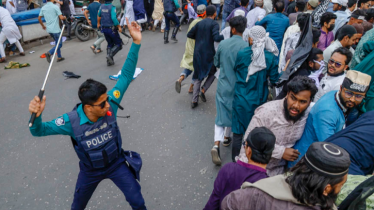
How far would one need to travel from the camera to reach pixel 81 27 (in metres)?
9.62

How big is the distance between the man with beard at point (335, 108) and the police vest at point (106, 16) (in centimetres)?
590

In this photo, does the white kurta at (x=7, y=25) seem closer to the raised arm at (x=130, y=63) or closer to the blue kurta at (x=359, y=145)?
the raised arm at (x=130, y=63)

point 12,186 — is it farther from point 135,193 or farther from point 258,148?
point 258,148

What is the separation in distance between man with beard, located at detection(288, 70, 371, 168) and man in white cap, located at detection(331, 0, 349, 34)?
3.77 m

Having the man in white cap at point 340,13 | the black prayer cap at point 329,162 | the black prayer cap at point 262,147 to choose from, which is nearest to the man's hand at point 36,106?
the black prayer cap at point 262,147

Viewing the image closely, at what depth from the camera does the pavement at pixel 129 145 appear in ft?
11.1

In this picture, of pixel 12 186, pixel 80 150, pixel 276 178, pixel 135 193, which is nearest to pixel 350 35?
pixel 276 178

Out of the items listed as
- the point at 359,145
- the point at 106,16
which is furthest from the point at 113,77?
the point at 359,145

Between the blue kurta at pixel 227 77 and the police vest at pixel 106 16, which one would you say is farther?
the police vest at pixel 106 16

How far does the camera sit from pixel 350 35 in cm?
387

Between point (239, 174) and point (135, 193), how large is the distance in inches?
44.1

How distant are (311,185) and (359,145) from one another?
929mm

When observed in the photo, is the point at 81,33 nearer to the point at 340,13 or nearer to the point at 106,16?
the point at 106,16

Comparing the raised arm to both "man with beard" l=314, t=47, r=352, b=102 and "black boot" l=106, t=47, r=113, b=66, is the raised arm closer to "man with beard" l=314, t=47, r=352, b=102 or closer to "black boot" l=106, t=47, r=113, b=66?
"man with beard" l=314, t=47, r=352, b=102
